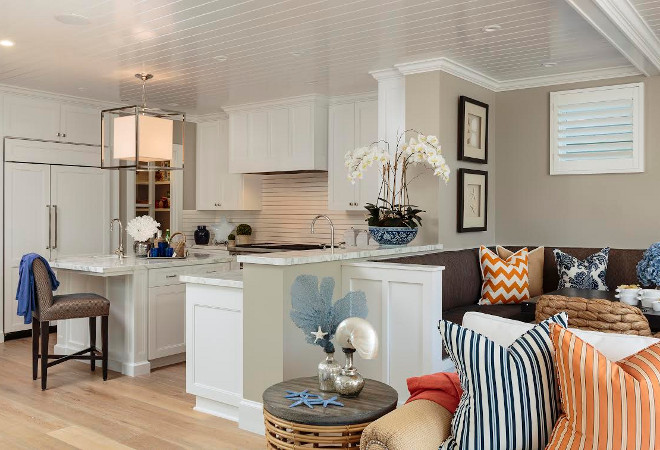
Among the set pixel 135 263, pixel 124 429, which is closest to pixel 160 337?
pixel 135 263

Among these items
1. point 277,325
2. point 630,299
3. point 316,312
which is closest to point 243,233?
point 277,325

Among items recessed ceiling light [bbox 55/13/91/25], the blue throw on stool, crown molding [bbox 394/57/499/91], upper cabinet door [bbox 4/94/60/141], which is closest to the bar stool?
the blue throw on stool

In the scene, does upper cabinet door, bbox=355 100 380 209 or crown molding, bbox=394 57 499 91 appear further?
upper cabinet door, bbox=355 100 380 209

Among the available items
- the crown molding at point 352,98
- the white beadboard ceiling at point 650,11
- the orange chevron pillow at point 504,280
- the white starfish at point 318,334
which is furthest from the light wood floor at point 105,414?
the white beadboard ceiling at point 650,11

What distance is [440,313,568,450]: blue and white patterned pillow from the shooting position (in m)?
1.67

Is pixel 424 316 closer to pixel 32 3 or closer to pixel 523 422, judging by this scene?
pixel 523 422

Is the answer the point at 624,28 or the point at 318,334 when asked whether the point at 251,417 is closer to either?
the point at 318,334

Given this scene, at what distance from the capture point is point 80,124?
21.6ft

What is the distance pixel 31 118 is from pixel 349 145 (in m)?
3.22

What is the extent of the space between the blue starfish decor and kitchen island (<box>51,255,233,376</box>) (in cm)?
230

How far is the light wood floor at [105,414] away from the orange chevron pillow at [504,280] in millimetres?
2216

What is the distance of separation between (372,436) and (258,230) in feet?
19.6

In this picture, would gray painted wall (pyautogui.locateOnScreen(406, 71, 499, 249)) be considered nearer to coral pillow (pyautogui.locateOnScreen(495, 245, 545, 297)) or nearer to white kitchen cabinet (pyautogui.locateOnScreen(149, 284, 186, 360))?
coral pillow (pyautogui.locateOnScreen(495, 245, 545, 297))

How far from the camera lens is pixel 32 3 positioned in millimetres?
3590
